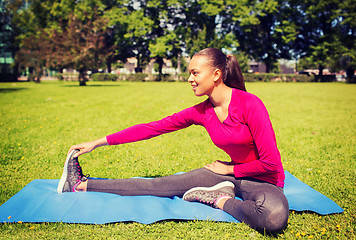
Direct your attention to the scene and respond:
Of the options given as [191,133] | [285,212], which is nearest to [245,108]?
[285,212]

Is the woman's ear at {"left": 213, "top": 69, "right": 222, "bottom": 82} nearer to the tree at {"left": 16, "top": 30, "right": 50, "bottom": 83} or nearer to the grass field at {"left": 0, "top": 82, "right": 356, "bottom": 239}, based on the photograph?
the grass field at {"left": 0, "top": 82, "right": 356, "bottom": 239}

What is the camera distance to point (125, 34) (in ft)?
146

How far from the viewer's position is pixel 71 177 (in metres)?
3.60

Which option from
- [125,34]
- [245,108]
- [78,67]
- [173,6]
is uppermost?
[173,6]

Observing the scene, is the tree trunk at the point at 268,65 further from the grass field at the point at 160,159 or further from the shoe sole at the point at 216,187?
the shoe sole at the point at 216,187

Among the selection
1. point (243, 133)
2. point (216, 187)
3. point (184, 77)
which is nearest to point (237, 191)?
point (216, 187)

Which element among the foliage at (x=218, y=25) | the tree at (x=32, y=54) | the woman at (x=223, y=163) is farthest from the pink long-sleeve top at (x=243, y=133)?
the foliage at (x=218, y=25)

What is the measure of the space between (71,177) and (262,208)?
241 cm

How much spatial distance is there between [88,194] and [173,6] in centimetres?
4617

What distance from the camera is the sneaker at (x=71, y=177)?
350 centimetres

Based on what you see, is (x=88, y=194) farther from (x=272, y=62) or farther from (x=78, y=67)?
(x=272, y=62)

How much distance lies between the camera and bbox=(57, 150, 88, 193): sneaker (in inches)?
138

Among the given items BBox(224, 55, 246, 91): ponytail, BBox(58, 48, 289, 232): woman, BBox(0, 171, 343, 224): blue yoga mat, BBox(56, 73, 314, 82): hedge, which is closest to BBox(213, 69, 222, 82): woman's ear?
BBox(58, 48, 289, 232): woman

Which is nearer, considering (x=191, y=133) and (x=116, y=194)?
(x=116, y=194)
